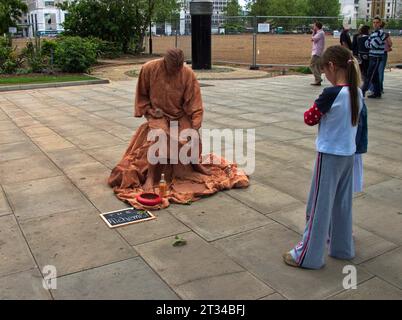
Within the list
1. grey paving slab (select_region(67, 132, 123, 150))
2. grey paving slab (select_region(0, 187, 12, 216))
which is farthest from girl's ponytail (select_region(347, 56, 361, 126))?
grey paving slab (select_region(67, 132, 123, 150))

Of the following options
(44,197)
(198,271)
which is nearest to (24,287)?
(198,271)

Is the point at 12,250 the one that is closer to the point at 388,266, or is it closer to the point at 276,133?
the point at 388,266

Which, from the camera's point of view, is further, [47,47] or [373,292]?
[47,47]

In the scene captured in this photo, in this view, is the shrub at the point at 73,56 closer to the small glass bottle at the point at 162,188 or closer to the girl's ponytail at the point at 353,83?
the small glass bottle at the point at 162,188

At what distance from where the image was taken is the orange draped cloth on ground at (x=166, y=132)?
5117mm

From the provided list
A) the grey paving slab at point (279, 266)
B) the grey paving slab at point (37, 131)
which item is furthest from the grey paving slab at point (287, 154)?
the grey paving slab at point (37, 131)

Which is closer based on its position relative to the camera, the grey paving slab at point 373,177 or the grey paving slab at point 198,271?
the grey paving slab at point 198,271

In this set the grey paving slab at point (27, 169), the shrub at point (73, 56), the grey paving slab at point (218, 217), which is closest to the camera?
the grey paving slab at point (218, 217)

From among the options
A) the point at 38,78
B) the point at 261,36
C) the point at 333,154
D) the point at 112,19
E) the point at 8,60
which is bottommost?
the point at 38,78

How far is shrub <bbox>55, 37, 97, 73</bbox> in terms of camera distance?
17.4 metres

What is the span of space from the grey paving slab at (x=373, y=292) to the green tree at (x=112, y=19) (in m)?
23.5

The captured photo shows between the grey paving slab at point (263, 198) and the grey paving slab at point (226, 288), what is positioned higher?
the grey paving slab at point (263, 198)

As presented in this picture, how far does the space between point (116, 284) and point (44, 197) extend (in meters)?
2.07

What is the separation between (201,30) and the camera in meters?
18.1
